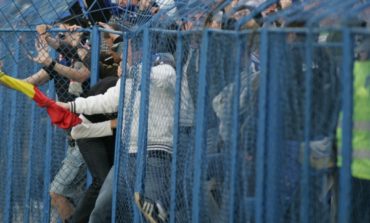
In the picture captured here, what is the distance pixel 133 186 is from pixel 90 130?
0.74m

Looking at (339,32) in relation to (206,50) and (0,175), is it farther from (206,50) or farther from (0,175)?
(0,175)

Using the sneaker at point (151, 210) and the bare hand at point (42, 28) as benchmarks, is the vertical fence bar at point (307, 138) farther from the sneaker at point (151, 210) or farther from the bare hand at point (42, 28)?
the bare hand at point (42, 28)

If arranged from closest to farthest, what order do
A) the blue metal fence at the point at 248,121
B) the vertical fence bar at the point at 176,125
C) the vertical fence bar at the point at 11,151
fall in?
the blue metal fence at the point at 248,121
the vertical fence bar at the point at 176,125
the vertical fence bar at the point at 11,151

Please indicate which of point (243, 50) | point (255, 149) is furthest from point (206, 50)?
point (255, 149)

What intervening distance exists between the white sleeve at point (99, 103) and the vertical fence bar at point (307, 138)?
2.81m

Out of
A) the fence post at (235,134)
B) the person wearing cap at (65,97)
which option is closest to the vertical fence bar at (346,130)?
the fence post at (235,134)

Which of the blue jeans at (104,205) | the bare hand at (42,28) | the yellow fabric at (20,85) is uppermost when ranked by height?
the bare hand at (42,28)

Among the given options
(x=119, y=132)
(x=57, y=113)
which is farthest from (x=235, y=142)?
(x=57, y=113)

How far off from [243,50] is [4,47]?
13.7 feet

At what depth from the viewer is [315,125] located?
13.9 feet

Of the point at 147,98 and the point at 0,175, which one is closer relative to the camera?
the point at 147,98

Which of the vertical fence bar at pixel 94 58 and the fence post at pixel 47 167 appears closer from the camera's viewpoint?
the vertical fence bar at pixel 94 58

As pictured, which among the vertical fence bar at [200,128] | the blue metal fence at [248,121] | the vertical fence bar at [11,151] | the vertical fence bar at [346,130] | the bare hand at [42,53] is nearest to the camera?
the vertical fence bar at [346,130]

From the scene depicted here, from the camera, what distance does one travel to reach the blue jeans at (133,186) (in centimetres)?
608
